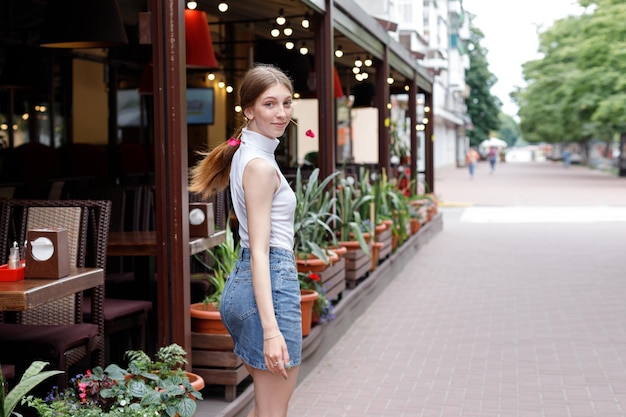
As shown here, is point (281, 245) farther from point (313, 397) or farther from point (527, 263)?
point (527, 263)

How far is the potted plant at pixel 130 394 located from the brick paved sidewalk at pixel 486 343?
1.60 meters

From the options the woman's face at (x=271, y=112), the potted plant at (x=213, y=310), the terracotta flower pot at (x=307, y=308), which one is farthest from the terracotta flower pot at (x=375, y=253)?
the woman's face at (x=271, y=112)

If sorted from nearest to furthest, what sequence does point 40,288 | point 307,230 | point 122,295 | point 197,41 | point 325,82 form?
1. point 40,288
2. point 122,295
3. point 307,230
4. point 197,41
5. point 325,82

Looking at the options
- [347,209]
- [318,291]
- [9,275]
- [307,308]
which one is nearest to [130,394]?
[9,275]

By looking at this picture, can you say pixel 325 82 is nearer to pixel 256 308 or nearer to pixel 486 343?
pixel 486 343

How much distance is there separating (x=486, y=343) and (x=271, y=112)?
450 cm

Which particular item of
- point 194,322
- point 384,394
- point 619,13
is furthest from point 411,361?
point 619,13

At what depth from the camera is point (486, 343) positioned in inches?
272

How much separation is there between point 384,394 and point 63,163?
7.23 metres

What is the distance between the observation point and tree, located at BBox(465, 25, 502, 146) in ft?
245

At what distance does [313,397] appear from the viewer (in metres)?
5.44

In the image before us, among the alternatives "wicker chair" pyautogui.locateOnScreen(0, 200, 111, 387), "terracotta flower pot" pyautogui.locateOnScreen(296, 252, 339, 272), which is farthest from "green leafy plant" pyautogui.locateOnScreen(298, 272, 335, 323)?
"wicker chair" pyautogui.locateOnScreen(0, 200, 111, 387)

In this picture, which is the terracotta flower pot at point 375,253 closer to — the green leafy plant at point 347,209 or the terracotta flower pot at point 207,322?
the green leafy plant at point 347,209

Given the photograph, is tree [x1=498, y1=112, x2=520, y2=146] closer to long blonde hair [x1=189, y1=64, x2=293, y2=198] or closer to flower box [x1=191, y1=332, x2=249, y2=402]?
flower box [x1=191, y1=332, x2=249, y2=402]
